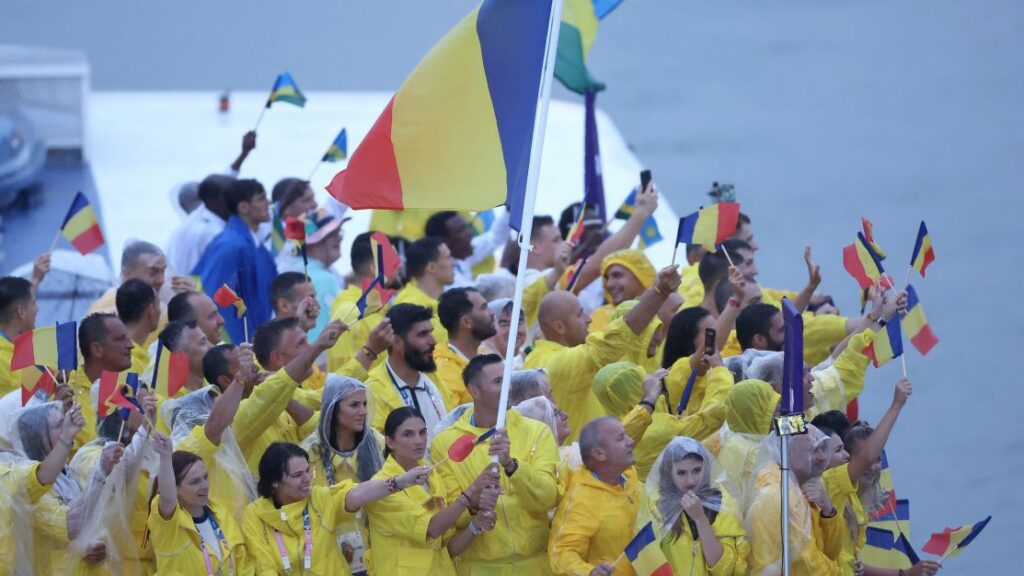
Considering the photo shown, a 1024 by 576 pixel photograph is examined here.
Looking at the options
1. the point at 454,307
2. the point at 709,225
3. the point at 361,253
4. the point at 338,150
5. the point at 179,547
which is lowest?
the point at 179,547

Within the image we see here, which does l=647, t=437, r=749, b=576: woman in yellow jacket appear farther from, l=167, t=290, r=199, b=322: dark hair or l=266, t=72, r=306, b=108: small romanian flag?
l=266, t=72, r=306, b=108: small romanian flag

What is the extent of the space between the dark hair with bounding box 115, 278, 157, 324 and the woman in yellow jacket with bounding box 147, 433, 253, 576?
1.16 meters

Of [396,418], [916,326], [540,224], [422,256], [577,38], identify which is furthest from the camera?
[577,38]

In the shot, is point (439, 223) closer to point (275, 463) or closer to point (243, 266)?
point (243, 266)

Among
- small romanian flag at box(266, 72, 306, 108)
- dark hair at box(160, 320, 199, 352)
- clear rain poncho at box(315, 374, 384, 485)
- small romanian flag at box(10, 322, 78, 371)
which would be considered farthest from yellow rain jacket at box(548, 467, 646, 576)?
small romanian flag at box(266, 72, 306, 108)

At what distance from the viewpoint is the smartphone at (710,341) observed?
5266 mm

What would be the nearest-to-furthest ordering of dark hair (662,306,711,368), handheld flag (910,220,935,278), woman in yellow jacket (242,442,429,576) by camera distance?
woman in yellow jacket (242,442,429,576) → handheld flag (910,220,935,278) → dark hair (662,306,711,368)

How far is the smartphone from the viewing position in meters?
5.27

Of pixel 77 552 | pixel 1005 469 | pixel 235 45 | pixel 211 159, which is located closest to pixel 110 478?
pixel 77 552

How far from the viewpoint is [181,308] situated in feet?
18.8

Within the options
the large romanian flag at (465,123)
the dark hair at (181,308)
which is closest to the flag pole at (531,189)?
the large romanian flag at (465,123)

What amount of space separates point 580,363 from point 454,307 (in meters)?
0.47

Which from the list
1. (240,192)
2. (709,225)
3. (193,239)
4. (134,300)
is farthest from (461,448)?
(193,239)

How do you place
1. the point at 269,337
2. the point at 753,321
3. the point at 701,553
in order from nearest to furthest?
the point at 701,553 < the point at 269,337 < the point at 753,321
